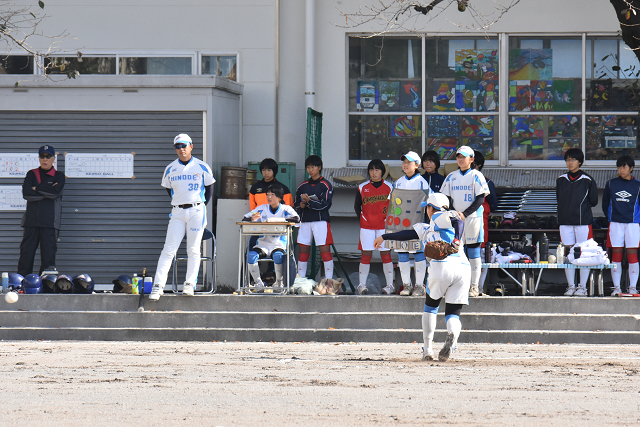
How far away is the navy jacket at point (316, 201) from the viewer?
40.8 feet

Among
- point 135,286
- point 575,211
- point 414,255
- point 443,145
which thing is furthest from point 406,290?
point 443,145

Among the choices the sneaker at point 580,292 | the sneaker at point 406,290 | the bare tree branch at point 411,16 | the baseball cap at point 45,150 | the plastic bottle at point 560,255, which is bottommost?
the sneaker at point 580,292

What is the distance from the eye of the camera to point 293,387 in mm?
7148

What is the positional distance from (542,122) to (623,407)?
29.6 feet

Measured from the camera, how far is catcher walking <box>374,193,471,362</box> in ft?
28.0

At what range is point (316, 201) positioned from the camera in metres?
12.4

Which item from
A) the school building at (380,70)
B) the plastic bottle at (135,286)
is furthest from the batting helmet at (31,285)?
the school building at (380,70)

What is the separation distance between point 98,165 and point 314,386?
7174mm

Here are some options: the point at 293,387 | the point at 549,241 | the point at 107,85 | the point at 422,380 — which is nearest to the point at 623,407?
the point at 422,380

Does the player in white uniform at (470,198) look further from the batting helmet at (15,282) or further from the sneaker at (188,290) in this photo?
the batting helmet at (15,282)

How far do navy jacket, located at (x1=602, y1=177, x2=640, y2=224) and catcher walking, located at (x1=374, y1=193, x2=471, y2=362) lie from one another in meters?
4.40

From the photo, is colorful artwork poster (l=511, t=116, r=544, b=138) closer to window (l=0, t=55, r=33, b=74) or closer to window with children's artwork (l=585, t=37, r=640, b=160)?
window with children's artwork (l=585, t=37, r=640, b=160)

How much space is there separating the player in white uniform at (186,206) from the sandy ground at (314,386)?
1672mm

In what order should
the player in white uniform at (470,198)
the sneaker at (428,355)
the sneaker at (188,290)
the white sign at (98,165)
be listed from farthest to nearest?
the white sign at (98,165) → the sneaker at (188,290) → the player in white uniform at (470,198) → the sneaker at (428,355)
